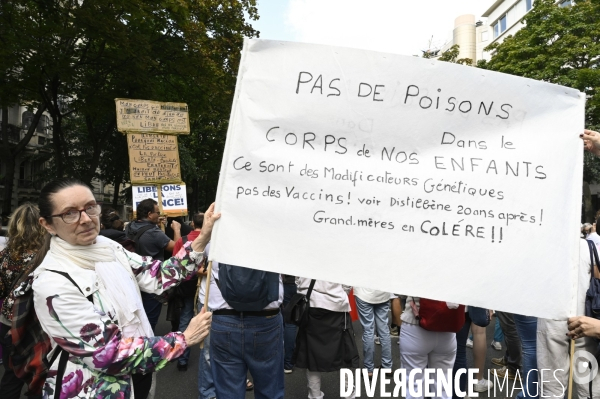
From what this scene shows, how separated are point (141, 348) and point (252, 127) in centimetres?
104

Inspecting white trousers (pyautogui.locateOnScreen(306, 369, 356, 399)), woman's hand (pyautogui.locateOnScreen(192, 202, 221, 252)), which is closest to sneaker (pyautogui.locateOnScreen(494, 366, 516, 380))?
white trousers (pyautogui.locateOnScreen(306, 369, 356, 399))

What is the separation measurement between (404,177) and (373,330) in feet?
11.4

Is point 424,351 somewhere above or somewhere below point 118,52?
below

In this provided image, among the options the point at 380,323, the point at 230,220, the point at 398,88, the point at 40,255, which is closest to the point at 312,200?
the point at 230,220

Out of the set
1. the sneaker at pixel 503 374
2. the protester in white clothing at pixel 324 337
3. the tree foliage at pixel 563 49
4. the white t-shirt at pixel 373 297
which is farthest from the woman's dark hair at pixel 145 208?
the tree foliage at pixel 563 49

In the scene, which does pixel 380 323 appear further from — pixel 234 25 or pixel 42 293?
pixel 234 25

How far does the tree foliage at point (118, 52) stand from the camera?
1007cm

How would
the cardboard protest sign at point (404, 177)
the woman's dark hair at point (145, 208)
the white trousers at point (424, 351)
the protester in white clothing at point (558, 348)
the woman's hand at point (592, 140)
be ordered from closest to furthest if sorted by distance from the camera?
the cardboard protest sign at point (404, 177) < the woman's hand at point (592, 140) < the protester in white clothing at point (558, 348) < the white trousers at point (424, 351) < the woman's dark hair at point (145, 208)

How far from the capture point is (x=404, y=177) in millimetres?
2064

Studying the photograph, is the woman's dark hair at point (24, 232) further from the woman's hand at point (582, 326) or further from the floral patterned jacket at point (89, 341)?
the woman's hand at point (582, 326)

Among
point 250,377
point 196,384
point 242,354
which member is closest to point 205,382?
point 196,384

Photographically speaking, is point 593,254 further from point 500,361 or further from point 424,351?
point 500,361

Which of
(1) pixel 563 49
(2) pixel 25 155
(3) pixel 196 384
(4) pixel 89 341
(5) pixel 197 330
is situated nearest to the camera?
(4) pixel 89 341

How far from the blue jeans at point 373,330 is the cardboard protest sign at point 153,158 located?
4.36m
